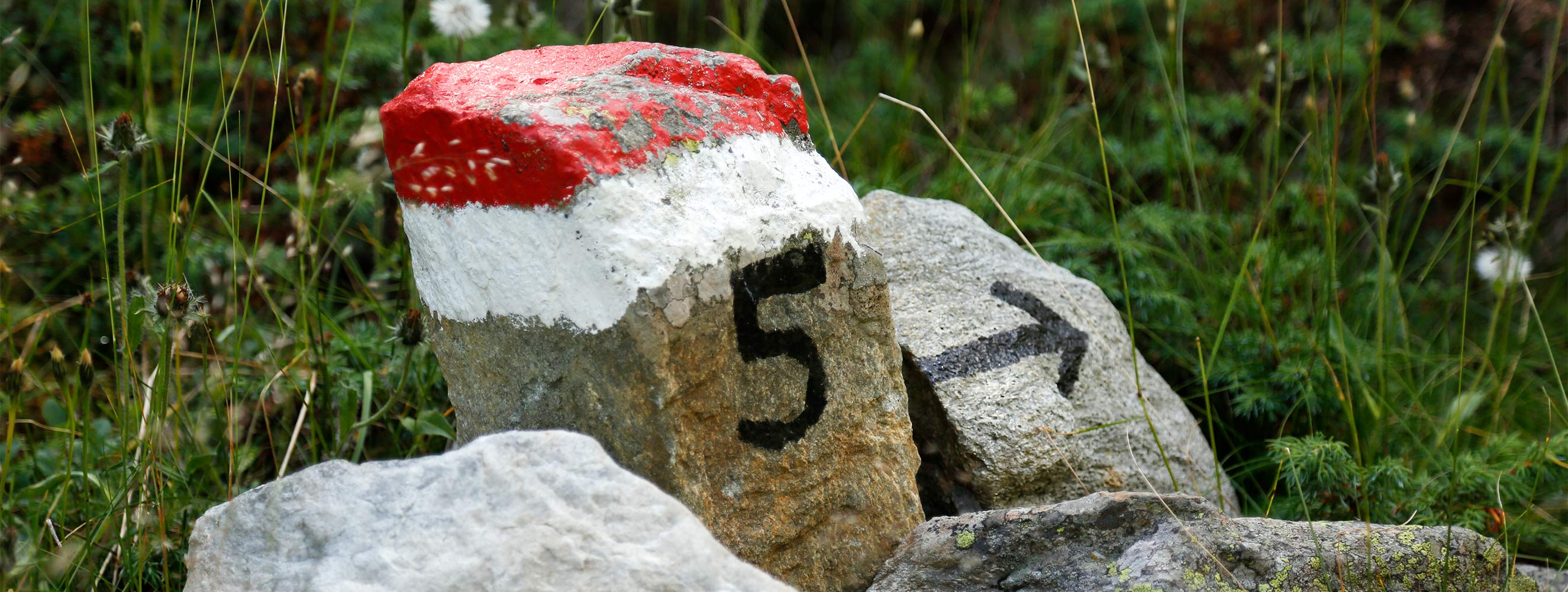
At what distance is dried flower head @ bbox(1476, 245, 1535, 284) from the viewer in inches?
98.8

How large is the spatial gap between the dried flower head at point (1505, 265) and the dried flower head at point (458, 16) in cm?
227

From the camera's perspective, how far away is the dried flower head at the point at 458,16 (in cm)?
254

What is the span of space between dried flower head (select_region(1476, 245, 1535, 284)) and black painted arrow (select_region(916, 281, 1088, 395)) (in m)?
0.91

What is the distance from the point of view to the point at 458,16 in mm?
2553

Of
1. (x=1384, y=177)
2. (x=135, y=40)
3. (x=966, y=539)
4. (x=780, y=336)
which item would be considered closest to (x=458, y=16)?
(x=135, y=40)

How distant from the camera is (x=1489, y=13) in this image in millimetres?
4008

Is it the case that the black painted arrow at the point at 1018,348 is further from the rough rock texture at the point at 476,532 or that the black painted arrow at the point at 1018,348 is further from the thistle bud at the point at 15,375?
the thistle bud at the point at 15,375

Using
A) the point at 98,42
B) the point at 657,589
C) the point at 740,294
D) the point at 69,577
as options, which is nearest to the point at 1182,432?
the point at 740,294

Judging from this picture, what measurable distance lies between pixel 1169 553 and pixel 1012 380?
58 centimetres

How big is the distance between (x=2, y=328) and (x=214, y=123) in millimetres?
752

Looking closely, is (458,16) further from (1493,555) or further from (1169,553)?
(1493,555)

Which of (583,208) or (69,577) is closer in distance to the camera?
(583,208)

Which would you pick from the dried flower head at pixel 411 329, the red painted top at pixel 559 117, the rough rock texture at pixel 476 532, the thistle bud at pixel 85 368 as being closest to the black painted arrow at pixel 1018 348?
the red painted top at pixel 559 117

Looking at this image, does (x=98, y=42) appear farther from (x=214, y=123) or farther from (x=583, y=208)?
(x=583, y=208)
